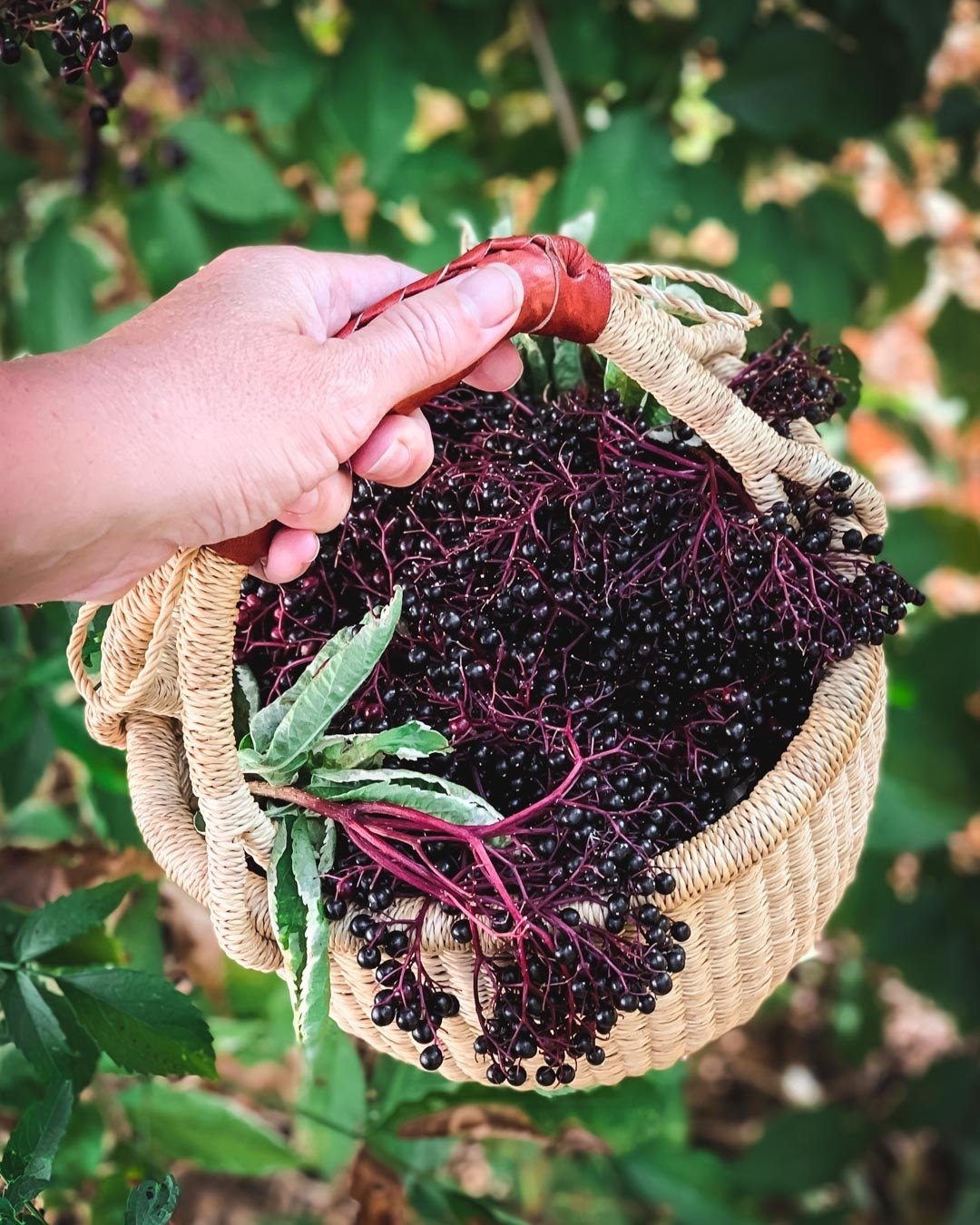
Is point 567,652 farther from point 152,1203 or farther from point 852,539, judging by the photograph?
point 152,1203

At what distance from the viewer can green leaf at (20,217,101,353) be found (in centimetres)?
127

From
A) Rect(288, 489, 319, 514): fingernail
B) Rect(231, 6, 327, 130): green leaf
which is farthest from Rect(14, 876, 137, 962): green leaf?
Rect(231, 6, 327, 130): green leaf

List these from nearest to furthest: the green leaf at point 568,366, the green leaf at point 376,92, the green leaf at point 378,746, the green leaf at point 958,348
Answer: the green leaf at point 378,746
the green leaf at point 568,366
the green leaf at point 376,92
the green leaf at point 958,348

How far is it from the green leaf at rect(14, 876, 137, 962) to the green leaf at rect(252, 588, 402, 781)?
198 mm

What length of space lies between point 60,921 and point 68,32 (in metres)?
0.54

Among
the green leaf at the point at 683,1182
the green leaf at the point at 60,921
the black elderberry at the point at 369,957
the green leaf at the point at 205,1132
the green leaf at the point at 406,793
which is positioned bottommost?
the green leaf at the point at 683,1182

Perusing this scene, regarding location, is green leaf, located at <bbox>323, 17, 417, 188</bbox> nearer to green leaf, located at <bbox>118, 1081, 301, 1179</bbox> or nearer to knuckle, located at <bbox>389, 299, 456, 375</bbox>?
knuckle, located at <bbox>389, 299, 456, 375</bbox>

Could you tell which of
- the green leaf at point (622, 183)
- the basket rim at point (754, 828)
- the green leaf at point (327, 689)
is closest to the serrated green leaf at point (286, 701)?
the green leaf at point (327, 689)

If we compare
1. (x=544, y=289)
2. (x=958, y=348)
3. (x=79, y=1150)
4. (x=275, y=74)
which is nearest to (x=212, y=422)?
(x=544, y=289)

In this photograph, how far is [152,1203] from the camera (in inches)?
21.6

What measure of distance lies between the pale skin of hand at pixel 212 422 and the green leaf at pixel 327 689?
6cm

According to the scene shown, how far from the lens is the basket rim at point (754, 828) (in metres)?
0.57

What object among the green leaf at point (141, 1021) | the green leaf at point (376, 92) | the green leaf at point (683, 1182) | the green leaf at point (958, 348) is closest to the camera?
the green leaf at point (141, 1021)

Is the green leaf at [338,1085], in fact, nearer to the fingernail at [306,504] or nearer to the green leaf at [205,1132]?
the green leaf at [205,1132]
